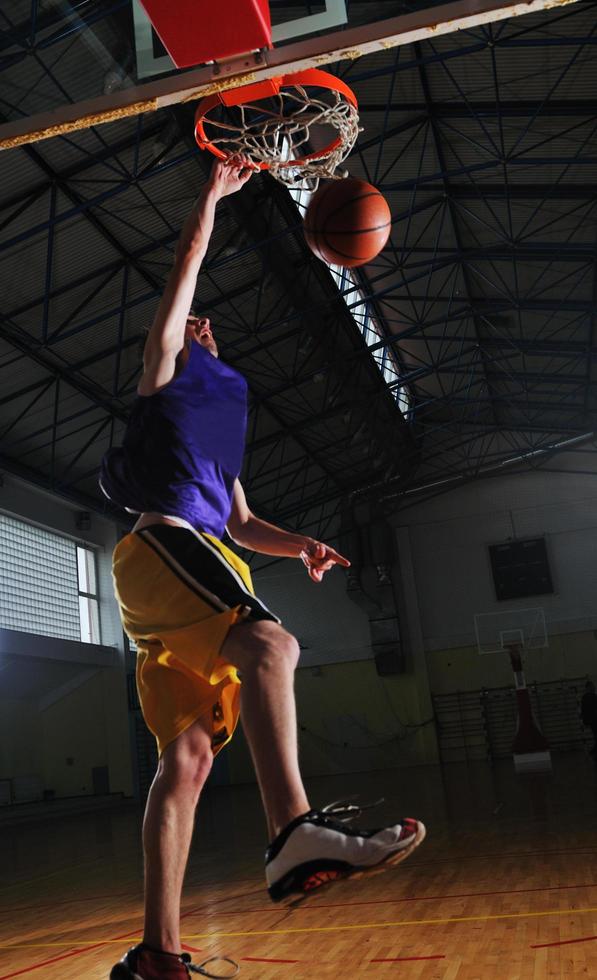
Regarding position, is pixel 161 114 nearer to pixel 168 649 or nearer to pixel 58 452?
pixel 58 452

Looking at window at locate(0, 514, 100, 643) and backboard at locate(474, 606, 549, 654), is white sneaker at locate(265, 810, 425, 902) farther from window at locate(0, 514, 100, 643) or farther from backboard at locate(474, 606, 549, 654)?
backboard at locate(474, 606, 549, 654)

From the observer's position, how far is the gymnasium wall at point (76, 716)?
20891 millimetres

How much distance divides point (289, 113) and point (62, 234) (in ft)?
26.4

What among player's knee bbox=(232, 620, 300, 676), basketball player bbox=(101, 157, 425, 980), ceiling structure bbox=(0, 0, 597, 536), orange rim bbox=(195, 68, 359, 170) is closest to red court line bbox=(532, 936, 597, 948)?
basketball player bbox=(101, 157, 425, 980)

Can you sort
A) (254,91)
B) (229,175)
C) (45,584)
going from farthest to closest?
(45,584) → (254,91) → (229,175)

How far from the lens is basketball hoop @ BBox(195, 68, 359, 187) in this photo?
438 cm

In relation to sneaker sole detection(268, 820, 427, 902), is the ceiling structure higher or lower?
higher

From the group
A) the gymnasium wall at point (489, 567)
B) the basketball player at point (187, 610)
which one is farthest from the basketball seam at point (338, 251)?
the gymnasium wall at point (489, 567)

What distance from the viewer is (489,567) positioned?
82.5 feet

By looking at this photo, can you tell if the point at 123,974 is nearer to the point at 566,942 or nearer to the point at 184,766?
the point at 184,766

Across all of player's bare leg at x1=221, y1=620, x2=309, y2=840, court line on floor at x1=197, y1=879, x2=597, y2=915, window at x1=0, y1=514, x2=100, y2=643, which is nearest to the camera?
player's bare leg at x1=221, y1=620, x2=309, y2=840

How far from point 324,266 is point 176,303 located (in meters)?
13.5

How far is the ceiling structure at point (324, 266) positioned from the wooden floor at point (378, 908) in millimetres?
3976

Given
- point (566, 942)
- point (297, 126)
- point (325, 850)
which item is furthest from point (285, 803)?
point (297, 126)
